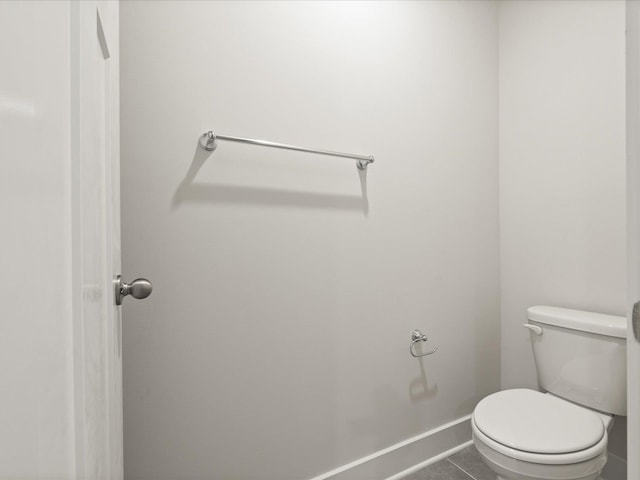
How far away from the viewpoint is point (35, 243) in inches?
8.4

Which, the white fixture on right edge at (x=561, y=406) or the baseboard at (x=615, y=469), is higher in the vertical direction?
the white fixture on right edge at (x=561, y=406)

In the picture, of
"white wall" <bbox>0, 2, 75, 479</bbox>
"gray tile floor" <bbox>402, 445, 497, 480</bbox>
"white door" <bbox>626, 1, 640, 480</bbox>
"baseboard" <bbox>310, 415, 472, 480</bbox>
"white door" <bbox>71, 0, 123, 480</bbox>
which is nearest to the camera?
"white wall" <bbox>0, 2, 75, 479</bbox>

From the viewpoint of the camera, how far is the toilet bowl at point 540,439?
0.97 meters

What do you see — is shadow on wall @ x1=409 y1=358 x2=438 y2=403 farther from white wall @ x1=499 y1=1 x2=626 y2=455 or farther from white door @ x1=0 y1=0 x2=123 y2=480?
white door @ x1=0 y1=0 x2=123 y2=480

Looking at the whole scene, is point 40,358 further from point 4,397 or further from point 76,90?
point 76,90

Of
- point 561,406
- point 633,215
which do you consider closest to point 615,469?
point 561,406

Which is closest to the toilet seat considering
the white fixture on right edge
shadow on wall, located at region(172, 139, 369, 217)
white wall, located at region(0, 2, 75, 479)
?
the white fixture on right edge

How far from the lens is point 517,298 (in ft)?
5.74

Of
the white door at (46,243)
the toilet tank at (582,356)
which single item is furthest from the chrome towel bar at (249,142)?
the toilet tank at (582,356)

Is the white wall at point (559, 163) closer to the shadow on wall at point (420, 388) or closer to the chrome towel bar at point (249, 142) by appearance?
the shadow on wall at point (420, 388)

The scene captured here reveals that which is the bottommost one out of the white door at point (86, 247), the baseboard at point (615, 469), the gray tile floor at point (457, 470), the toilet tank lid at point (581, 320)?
the gray tile floor at point (457, 470)

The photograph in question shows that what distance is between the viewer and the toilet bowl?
970mm

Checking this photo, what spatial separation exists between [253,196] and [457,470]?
153cm

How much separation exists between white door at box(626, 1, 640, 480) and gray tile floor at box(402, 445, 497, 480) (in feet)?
3.70
